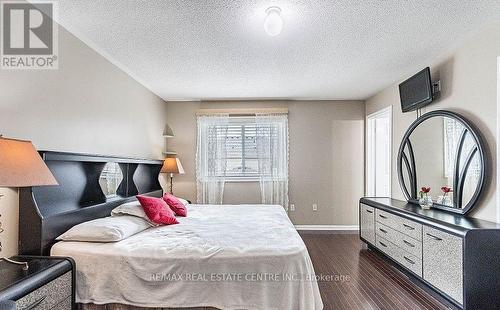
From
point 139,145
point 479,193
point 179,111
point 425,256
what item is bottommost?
point 425,256

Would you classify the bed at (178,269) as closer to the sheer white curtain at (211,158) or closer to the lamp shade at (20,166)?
the lamp shade at (20,166)

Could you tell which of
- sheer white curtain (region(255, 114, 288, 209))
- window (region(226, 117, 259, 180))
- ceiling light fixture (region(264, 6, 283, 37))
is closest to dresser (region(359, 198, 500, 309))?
sheer white curtain (region(255, 114, 288, 209))

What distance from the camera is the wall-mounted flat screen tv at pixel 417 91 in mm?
3311

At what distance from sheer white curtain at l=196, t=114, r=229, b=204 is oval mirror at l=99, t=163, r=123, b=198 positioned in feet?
6.37

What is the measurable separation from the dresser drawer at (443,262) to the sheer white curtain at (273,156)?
2.72 meters

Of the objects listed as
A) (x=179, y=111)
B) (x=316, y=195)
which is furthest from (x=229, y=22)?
(x=316, y=195)

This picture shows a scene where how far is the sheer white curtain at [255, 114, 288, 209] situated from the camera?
5.22m

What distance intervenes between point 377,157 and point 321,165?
3.29 ft

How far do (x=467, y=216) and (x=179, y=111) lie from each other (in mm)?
4629

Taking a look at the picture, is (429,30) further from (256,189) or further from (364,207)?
(256,189)

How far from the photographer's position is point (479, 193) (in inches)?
103

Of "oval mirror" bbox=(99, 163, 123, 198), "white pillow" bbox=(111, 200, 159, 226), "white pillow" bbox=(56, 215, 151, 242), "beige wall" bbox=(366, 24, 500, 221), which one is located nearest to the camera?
"white pillow" bbox=(56, 215, 151, 242)

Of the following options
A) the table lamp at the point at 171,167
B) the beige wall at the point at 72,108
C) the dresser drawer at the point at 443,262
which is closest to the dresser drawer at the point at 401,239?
the dresser drawer at the point at 443,262

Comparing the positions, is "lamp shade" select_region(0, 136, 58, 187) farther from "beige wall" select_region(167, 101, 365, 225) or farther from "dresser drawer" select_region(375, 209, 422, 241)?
"beige wall" select_region(167, 101, 365, 225)
